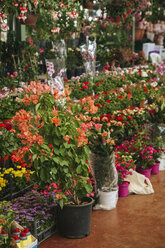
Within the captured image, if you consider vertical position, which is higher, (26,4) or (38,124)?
(26,4)

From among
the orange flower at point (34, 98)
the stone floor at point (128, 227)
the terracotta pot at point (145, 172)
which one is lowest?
the stone floor at point (128, 227)

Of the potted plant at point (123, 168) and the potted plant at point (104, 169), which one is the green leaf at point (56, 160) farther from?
the potted plant at point (123, 168)

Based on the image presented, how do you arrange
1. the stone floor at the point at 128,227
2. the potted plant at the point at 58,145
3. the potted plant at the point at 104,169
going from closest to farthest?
the potted plant at the point at 58,145 < the stone floor at the point at 128,227 < the potted plant at the point at 104,169

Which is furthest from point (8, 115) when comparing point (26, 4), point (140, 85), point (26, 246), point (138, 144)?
point (140, 85)

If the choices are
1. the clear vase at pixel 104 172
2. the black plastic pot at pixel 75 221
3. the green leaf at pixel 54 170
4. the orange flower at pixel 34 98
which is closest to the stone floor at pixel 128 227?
the black plastic pot at pixel 75 221

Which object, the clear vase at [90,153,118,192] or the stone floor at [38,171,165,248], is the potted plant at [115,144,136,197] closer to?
the stone floor at [38,171,165,248]

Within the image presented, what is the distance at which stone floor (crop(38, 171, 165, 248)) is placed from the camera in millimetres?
3371

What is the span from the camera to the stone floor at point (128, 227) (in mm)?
3371

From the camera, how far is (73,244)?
3375mm

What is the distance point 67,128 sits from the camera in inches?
126

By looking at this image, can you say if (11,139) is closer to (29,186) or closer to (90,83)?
(29,186)

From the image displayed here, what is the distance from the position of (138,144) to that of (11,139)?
170 centimetres

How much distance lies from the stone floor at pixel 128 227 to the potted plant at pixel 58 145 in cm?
12

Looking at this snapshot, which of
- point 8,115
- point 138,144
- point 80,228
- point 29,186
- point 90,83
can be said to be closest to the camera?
point 80,228
